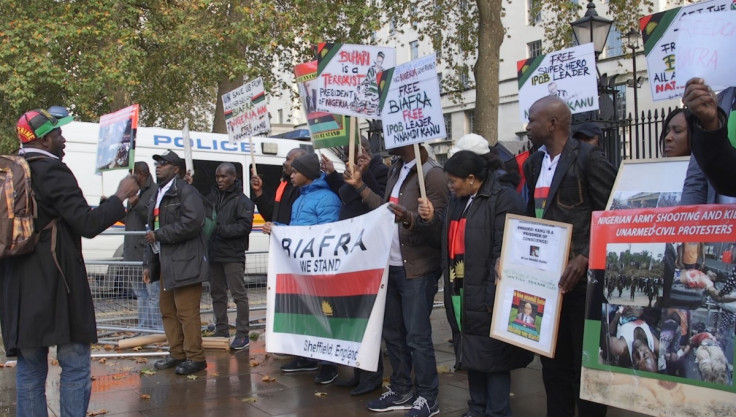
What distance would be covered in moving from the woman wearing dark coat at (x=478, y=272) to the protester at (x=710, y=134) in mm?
1618

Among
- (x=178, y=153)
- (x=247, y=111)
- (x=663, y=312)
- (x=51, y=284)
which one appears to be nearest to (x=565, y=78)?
(x=663, y=312)

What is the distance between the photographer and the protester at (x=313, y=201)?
610cm

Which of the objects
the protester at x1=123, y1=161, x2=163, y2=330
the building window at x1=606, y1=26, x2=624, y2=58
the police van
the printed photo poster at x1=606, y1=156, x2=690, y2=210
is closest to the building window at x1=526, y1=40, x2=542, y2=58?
the building window at x1=606, y1=26, x2=624, y2=58

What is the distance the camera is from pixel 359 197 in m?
5.83

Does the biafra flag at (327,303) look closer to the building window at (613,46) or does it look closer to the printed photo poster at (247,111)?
the printed photo poster at (247,111)

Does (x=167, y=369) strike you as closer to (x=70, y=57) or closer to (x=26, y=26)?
(x=26, y=26)

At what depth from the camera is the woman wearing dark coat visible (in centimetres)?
433

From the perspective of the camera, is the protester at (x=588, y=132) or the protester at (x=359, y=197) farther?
the protester at (x=359, y=197)

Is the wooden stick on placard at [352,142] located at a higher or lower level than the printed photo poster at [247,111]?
lower

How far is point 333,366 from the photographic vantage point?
6297 millimetres

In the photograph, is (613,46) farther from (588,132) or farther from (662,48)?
(662,48)

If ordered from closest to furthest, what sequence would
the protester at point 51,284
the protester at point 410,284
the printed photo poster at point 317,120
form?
Answer: the protester at point 51,284
the protester at point 410,284
the printed photo poster at point 317,120

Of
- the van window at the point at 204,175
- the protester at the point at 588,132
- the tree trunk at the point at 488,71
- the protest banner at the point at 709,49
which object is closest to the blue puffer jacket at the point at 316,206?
the protester at the point at 588,132

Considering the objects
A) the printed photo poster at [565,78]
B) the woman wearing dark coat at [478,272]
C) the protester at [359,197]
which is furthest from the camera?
the printed photo poster at [565,78]
